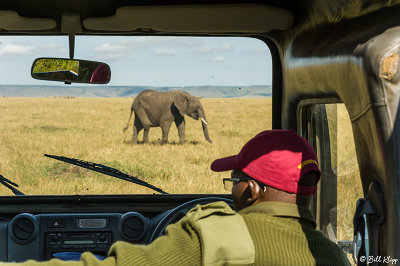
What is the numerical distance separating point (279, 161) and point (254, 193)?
148 millimetres

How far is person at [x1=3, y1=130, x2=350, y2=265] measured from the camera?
191 cm

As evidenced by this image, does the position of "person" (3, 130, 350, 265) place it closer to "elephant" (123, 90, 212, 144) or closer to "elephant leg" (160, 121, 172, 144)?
"elephant" (123, 90, 212, 144)

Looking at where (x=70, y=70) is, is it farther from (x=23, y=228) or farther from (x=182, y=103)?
(x=182, y=103)

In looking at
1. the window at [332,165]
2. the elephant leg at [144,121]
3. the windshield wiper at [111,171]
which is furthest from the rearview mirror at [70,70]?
the elephant leg at [144,121]

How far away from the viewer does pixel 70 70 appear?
4316 millimetres

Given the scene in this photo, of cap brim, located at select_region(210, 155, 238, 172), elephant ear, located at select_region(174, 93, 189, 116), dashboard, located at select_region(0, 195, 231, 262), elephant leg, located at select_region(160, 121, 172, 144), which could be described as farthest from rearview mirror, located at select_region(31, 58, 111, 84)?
elephant leg, located at select_region(160, 121, 172, 144)

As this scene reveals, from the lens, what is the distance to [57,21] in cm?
440

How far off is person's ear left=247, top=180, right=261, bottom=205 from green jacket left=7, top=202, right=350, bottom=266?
30mm

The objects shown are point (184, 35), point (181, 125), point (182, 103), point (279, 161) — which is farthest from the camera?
point (181, 125)

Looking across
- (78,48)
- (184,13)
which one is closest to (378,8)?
(184,13)

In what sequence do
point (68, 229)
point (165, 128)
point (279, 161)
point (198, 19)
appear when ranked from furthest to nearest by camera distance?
1. point (165, 128)
2. point (68, 229)
3. point (198, 19)
4. point (279, 161)

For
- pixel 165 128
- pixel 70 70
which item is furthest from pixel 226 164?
pixel 165 128

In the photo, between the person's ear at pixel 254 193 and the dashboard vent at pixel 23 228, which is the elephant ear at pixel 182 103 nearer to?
the dashboard vent at pixel 23 228

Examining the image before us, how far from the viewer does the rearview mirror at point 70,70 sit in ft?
14.1
